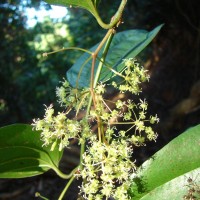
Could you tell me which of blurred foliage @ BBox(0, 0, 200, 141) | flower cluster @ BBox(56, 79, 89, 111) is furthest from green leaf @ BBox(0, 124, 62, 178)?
blurred foliage @ BBox(0, 0, 200, 141)

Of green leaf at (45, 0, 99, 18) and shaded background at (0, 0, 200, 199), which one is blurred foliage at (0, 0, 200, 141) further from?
green leaf at (45, 0, 99, 18)

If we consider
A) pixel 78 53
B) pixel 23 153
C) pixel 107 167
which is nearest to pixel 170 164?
pixel 107 167

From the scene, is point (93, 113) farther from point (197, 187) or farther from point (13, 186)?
point (13, 186)

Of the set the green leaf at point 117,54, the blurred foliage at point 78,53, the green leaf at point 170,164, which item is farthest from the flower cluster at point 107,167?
the blurred foliage at point 78,53

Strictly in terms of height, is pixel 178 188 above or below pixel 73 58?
above

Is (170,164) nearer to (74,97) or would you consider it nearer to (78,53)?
(74,97)

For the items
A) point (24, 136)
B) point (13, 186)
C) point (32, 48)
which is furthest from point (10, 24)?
point (24, 136)
